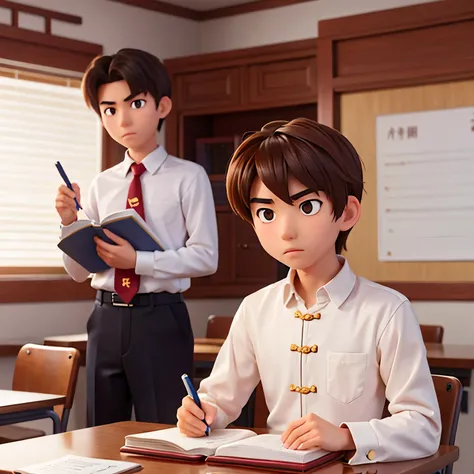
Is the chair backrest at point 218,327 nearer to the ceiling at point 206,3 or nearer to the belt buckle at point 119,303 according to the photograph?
the belt buckle at point 119,303

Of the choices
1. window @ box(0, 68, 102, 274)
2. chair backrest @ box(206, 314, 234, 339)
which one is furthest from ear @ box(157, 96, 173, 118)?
window @ box(0, 68, 102, 274)

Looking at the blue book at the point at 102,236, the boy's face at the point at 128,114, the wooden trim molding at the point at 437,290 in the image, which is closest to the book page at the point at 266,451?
the blue book at the point at 102,236

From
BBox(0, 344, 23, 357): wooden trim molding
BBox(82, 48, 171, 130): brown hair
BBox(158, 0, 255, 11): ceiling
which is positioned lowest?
BBox(0, 344, 23, 357): wooden trim molding

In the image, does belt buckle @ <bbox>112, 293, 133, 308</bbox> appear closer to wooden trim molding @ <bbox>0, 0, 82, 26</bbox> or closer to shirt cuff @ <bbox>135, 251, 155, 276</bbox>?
shirt cuff @ <bbox>135, 251, 155, 276</bbox>

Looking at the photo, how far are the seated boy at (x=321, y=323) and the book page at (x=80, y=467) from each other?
18 centimetres

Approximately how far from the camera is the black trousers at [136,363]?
2.64 meters

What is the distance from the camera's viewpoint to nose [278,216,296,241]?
155 cm

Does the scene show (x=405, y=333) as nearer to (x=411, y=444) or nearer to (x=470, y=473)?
(x=411, y=444)

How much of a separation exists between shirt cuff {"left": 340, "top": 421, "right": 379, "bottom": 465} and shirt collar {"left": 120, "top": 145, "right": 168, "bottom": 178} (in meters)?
1.51

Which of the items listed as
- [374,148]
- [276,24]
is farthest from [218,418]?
[276,24]

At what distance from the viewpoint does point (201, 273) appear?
9.11 ft

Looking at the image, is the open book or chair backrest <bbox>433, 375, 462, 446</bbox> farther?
chair backrest <bbox>433, 375, 462, 446</bbox>

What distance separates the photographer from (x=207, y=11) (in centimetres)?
545

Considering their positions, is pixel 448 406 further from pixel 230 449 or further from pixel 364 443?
pixel 230 449
